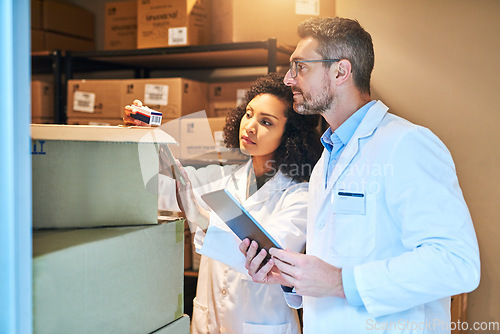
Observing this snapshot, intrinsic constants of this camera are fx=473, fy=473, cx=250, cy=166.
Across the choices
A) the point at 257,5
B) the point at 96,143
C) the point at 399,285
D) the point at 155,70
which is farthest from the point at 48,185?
the point at 155,70

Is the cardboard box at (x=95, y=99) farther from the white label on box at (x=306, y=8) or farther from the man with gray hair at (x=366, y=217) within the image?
the man with gray hair at (x=366, y=217)

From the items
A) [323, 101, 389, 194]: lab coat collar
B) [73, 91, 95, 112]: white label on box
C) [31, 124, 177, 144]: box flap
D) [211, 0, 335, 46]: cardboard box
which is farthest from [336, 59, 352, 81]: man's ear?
[73, 91, 95, 112]: white label on box

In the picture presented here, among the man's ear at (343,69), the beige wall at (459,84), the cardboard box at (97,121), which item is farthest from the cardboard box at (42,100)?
the man's ear at (343,69)

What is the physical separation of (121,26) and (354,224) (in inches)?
85.4

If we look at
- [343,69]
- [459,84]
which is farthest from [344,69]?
[459,84]

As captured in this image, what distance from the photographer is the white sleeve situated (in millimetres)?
1009

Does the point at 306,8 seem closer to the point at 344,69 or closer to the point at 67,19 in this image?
the point at 344,69

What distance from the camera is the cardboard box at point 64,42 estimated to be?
302 centimetres

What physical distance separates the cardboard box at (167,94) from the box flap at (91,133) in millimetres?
1498

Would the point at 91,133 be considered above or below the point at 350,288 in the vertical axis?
above

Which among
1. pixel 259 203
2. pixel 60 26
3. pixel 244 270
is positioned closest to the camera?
pixel 244 270

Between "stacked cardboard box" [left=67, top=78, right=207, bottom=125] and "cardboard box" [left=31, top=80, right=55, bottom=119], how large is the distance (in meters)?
0.19

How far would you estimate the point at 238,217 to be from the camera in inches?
46.6

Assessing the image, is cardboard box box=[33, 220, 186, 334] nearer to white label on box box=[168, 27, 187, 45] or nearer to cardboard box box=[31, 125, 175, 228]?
cardboard box box=[31, 125, 175, 228]
